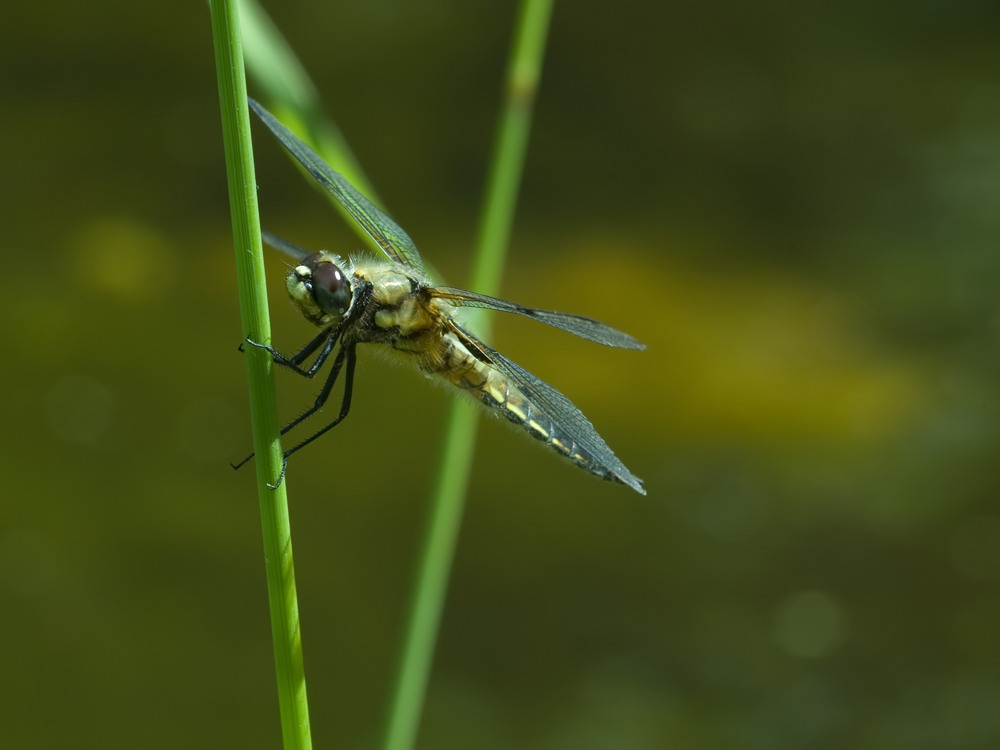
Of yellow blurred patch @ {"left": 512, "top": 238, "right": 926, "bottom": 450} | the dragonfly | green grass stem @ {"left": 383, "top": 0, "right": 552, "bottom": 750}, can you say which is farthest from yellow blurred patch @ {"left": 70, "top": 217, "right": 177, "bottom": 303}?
green grass stem @ {"left": 383, "top": 0, "right": 552, "bottom": 750}

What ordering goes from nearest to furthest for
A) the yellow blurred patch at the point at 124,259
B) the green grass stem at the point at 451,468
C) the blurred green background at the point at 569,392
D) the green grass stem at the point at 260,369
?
the green grass stem at the point at 260,369 < the green grass stem at the point at 451,468 < the blurred green background at the point at 569,392 < the yellow blurred patch at the point at 124,259

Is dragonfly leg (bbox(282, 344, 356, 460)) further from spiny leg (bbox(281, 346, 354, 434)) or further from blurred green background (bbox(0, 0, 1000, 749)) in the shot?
blurred green background (bbox(0, 0, 1000, 749))

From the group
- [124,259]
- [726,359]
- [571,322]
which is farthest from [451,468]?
[124,259]

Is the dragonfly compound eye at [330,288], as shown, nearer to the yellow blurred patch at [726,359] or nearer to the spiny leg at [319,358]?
the spiny leg at [319,358]

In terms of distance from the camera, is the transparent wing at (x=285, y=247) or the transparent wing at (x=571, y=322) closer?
the transparent wing at (x=571, y=322)

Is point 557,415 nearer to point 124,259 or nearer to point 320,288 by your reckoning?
point 320,288

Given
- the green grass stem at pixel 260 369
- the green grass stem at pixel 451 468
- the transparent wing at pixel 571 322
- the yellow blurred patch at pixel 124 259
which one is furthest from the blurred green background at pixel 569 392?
the green grass stem at pixel 260 369
